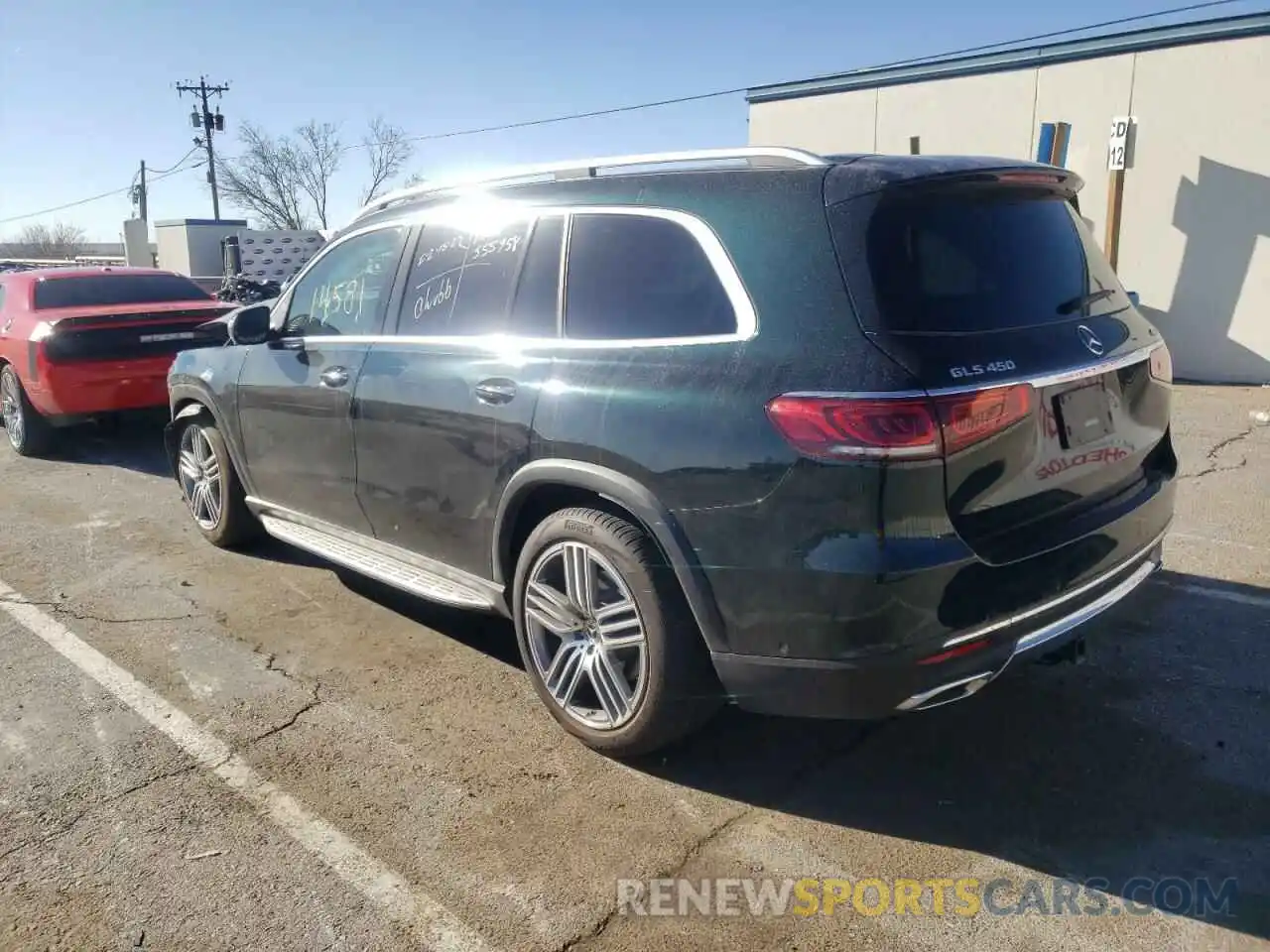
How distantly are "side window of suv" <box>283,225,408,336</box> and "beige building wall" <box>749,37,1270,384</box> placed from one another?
29.0 feet

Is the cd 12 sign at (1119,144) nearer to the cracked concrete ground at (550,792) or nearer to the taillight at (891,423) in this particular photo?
the cracked concrete ground at (550,792)

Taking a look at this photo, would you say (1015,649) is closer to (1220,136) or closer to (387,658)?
(387,658)

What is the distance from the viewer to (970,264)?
9.80 feet

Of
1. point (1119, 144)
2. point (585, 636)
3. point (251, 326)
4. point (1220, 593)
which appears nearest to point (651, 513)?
point (585, 636)

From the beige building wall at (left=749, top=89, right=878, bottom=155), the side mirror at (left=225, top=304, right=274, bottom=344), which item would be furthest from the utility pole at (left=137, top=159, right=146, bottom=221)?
the side mirror at (left=225, top=304, right=274, bottom=344)

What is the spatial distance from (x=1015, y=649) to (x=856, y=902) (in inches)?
32.7

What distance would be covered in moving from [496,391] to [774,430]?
4.10ft

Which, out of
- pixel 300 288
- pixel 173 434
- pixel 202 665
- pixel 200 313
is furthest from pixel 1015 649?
pixel 200 313

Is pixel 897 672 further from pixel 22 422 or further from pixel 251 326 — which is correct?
pixel 22 422

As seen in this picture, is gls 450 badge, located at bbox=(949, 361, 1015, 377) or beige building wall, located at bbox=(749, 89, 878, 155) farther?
beige building wall, located at bbox=(749, 89, 878, 155)

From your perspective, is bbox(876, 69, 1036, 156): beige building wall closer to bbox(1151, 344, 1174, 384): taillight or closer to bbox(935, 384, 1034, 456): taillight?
bbox(1151, 344, 1174, 384): taillight

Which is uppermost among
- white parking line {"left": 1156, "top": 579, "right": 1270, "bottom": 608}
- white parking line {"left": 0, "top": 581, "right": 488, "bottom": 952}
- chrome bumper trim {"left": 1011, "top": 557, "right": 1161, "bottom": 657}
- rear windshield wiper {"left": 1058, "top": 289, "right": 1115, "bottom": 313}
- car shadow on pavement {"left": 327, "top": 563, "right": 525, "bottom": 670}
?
rear windshield wiper {"left": 1058, "top": 289, "right": 1115, "bottom": 313}

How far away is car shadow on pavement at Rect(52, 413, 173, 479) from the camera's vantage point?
27.8ft

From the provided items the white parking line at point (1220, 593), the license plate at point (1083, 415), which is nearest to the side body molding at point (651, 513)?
the license plate at point (1083, 415)
